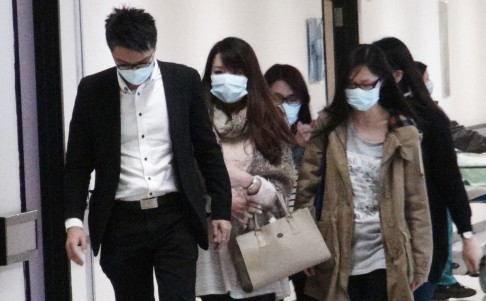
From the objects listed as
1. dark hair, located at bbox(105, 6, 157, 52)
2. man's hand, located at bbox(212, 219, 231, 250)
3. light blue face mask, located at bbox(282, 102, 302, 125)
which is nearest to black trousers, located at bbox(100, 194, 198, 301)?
man's hand, located at bbox(212, 219, 231, 250)

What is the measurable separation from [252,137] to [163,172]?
23.8 inches

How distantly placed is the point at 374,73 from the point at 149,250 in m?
1.16

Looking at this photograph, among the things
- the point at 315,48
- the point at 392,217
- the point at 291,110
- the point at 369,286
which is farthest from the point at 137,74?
the point at 315,48

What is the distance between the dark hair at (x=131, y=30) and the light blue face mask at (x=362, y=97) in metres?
0.98

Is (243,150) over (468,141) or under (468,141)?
over

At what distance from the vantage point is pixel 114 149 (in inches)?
118

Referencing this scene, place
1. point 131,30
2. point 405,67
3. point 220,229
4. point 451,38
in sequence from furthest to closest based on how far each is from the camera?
point 451,38
point 405,67
point 220,229
point 131,30

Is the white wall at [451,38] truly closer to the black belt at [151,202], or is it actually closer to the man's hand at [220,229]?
the man's hand at [220,229]

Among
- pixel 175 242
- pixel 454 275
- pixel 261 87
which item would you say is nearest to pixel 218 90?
pixel 261 87

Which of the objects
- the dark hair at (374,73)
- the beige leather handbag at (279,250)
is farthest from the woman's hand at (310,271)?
→ the dark hair at (374,73)

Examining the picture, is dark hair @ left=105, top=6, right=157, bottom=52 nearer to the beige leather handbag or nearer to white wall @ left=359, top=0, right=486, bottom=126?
the beige leather handbag

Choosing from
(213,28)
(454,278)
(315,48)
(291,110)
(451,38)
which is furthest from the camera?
(451,38)

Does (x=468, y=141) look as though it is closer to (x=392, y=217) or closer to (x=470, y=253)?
(x=470, y=253)

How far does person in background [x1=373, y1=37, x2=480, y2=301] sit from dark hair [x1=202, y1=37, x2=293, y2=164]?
1.72ft
